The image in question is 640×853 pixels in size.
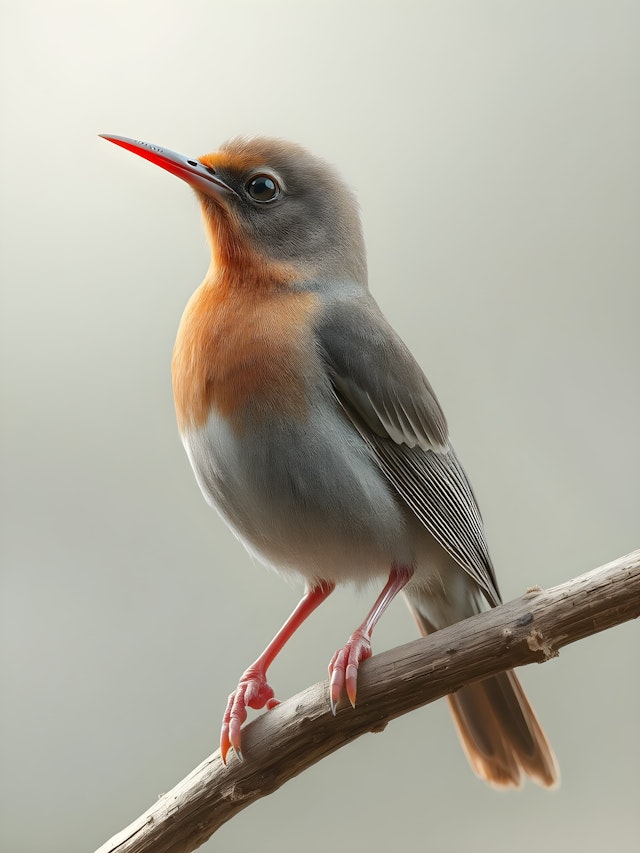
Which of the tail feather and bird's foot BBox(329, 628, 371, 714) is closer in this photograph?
bird's foot BBox(329, 628, 371, 714)

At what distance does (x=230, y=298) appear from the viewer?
5.75ft

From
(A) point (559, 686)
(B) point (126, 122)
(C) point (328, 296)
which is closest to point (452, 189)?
(B) point (126, 122)

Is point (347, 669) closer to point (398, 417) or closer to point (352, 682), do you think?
point (352, 682)

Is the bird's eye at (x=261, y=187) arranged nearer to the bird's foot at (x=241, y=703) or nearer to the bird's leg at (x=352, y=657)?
the bird's leg at (x=352, y=657)

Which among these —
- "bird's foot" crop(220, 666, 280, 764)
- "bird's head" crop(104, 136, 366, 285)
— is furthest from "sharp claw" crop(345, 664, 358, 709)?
"bird's head" crop(104, 136, 366, 285)

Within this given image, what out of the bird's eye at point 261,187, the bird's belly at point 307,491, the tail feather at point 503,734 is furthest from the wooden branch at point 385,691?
the bird's eye at point 261,187

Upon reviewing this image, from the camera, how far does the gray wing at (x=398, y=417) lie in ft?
5.58

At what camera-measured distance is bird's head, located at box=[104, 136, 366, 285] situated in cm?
179

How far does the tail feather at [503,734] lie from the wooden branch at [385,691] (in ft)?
1.31

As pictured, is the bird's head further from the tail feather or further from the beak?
the tail feather

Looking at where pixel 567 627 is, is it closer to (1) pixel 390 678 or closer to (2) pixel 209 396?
(1) pixel 390 678

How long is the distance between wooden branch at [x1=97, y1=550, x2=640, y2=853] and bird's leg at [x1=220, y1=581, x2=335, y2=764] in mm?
35

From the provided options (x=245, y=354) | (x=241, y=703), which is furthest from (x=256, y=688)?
(x=245, y=354)

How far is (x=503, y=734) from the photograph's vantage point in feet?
6.30
